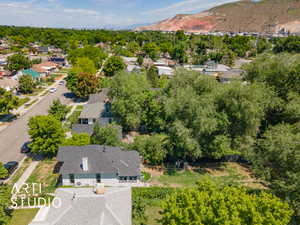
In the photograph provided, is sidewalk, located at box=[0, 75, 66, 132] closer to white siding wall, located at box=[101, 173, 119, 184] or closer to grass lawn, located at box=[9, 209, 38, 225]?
grass lawn, located at box=[9, 209, 38, 225]

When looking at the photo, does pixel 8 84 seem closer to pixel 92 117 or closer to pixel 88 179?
pixel 92 117

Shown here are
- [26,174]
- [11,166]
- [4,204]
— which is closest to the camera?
[4,204]

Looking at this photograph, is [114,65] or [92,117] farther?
[114,65]

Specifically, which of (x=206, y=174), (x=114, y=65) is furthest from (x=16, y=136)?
(x=114, y=65)

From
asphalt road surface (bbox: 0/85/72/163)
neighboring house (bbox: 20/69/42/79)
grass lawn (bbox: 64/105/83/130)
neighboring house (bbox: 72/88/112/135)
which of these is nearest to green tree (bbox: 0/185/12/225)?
asphalt road surface (bbox: 0/85/72/163)

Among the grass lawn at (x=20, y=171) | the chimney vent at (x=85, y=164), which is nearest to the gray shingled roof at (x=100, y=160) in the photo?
the chimney vent at (x=85, y=164)

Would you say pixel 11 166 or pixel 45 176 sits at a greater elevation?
pixel 11 166

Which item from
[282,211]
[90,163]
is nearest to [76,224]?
[90,163]

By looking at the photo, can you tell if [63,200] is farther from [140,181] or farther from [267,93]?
[267,93]

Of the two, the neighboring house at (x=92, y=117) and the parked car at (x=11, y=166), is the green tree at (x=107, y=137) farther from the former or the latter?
the parked car at (x=11, y=166)
